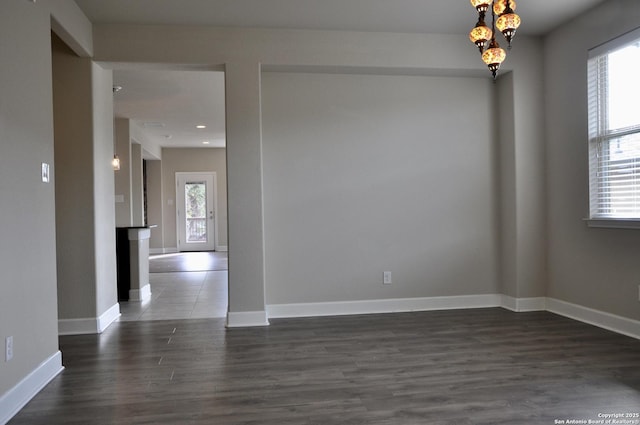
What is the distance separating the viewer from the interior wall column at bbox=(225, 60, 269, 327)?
4207 mm

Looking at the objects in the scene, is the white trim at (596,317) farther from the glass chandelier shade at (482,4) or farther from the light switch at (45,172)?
the light switch at (45,172)

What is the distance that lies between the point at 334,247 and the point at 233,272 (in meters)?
1.04

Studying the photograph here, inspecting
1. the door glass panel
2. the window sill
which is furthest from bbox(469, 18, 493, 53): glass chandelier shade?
Result: the door glass panel

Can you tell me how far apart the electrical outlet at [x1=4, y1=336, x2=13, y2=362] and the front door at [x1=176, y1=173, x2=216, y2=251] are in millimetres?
9788

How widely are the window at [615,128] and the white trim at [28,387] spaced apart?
170 inches

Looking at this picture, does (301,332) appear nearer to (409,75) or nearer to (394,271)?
(394,271)

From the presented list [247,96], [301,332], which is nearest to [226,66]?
[247,96]

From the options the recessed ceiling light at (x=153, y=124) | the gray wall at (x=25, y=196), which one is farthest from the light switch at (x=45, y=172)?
the recessed ceiling light at (x=153, y=124)

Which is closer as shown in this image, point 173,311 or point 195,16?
point 195,16

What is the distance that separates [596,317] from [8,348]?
4.34m

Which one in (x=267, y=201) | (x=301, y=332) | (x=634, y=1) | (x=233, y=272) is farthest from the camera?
(x=267, y=201)

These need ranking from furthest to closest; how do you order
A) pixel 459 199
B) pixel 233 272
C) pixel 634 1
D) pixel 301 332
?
pixel 459 199 → pixel 233 272 → pixel 301 332 → pixel 634 1

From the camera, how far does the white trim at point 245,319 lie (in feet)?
13.8

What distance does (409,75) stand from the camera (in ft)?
15.5
